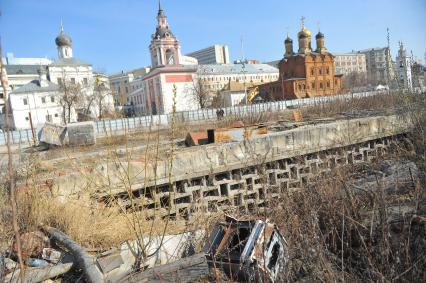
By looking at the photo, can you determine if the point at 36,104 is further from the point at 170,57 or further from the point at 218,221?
the point at 218,221

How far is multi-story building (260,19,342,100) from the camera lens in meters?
49.3

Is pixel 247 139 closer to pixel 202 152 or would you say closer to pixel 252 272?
pixel 202 152

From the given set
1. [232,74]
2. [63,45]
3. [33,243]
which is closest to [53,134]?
[33,243]

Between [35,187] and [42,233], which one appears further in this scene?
[35,187]

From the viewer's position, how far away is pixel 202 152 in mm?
6926

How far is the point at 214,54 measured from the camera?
128 m

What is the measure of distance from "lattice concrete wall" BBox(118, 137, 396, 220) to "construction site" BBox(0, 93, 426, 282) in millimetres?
32

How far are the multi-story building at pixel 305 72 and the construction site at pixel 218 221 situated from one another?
140 ft

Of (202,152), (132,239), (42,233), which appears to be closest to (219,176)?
(202,152)

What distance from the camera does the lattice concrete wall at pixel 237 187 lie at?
6.19 meters

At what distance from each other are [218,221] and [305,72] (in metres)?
48.4

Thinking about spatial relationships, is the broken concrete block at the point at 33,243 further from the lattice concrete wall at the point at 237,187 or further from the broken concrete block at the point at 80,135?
the broken concrete block at the point at 80,135

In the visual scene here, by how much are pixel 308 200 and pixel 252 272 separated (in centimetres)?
180

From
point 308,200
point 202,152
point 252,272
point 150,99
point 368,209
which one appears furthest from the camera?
point 150,99
